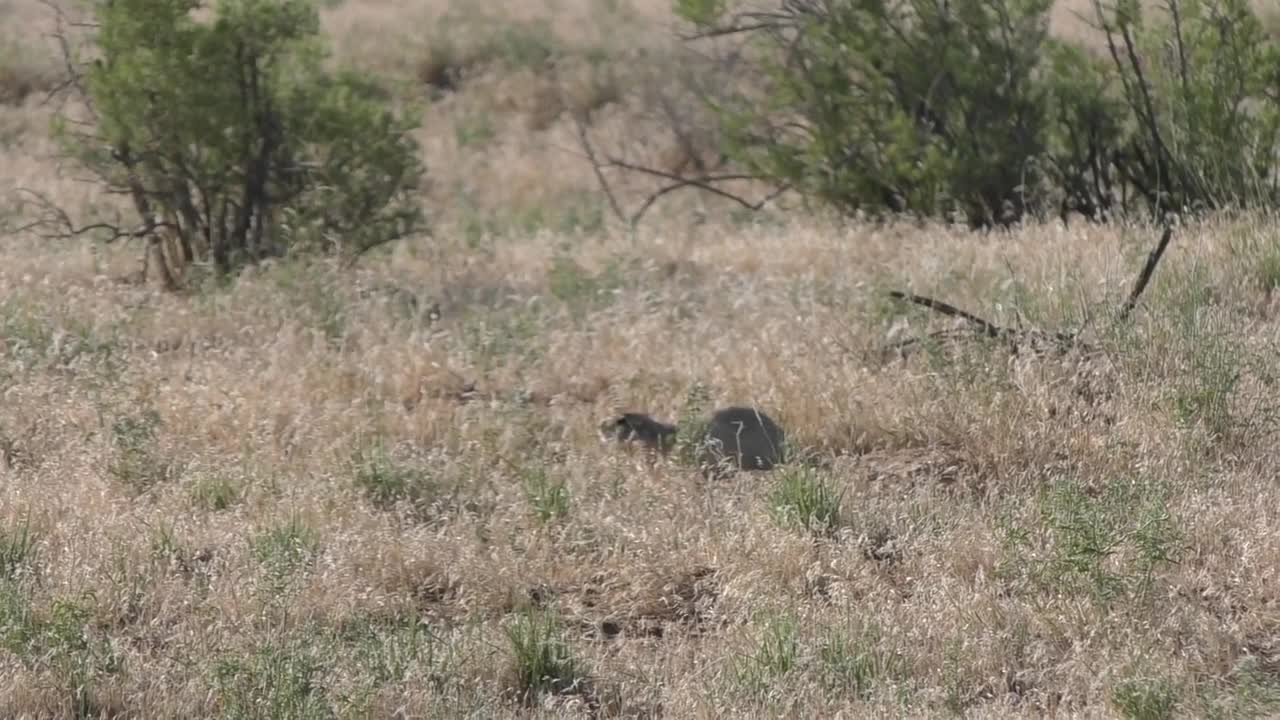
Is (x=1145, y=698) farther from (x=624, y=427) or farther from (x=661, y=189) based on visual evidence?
(x=661, y=189)

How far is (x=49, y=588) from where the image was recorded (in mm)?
4832

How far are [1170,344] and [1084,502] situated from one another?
1.40m

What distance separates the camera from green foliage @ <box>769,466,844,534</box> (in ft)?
17.4

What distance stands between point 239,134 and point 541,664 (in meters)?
6.51

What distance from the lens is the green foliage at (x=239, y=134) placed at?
387 inches

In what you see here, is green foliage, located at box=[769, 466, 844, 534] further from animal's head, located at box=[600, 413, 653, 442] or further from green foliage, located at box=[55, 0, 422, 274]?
green foliage, located at box=[55, 0, 422, 274]

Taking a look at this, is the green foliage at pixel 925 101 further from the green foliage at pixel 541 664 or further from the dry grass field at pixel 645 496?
the green foliage at pixel 541 664

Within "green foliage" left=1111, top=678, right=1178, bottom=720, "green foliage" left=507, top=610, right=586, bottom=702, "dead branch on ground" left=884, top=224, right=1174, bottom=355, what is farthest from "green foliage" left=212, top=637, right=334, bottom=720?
"dead branch on ground" left=884, top=224, right=1174, bottom=355

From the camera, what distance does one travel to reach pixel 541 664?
445 cm

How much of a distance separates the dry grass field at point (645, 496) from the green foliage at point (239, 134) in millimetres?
884

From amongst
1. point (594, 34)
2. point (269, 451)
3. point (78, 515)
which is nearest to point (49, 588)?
point (78, 515)

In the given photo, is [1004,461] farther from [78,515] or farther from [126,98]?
[126,98]

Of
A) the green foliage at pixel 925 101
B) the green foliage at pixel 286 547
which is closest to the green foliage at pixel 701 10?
the green foliage at pixel 925 101

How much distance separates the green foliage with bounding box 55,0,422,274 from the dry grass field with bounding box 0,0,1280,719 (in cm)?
88
